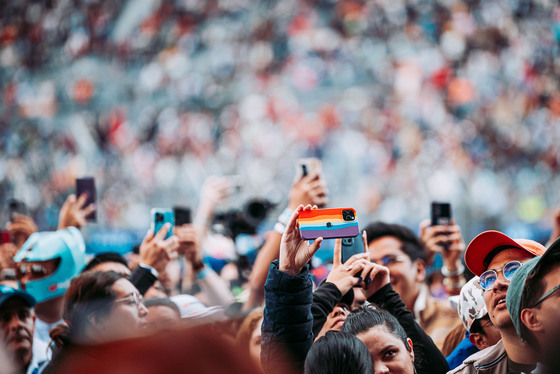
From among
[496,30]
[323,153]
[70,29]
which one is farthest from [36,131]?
[496,30]

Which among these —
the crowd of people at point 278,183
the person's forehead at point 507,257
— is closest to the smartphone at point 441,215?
the crowd of people at point 278,183

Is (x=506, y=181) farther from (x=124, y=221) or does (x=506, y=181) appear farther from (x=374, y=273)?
(x=374, y=273)

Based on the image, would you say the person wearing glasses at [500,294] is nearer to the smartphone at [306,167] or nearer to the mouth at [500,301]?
the mouth at [500,301]

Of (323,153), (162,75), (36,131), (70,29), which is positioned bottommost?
(323,153)

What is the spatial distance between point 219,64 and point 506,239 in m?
11.4

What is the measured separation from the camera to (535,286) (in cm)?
126

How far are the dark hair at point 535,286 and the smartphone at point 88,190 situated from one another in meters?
2.36

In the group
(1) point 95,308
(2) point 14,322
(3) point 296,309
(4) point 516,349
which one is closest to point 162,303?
(1) point 95,308

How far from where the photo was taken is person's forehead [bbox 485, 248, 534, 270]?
1.60 m

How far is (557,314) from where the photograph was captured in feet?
3.93

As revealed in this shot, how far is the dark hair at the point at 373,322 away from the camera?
159cm

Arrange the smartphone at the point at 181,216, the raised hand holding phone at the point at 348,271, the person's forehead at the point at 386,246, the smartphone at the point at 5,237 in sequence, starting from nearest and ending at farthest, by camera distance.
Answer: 1. the raised hand holding phone at the point at 348,271
2. the person's forehead at the point at 386,246
3. the smartphone at the point at 181,216
4. the smartphone at the point at 5,237

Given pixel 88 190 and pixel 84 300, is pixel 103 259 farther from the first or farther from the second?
pixel 88 190

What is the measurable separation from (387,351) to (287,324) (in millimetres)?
255
